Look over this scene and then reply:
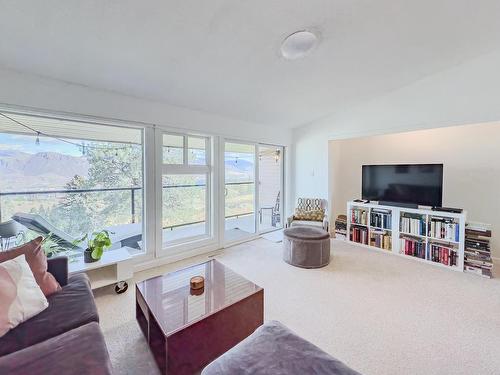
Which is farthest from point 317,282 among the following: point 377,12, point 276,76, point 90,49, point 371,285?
point 90,49

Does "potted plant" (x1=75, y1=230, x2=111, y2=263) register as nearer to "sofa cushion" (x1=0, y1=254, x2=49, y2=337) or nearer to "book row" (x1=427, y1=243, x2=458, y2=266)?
"sofa cushion" (x1=0, y1=254, x2=49, y2=337)

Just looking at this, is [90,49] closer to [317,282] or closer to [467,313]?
[317,282]

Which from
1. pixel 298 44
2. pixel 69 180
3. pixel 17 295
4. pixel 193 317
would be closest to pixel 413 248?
pixel 298 44

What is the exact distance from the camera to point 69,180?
2.58m

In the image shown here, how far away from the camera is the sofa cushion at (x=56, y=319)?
47.4 inches

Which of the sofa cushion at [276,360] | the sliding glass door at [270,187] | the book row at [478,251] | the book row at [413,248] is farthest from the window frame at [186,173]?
the book row at [478,251]

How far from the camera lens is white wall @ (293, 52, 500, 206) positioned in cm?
280

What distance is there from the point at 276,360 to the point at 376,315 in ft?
4.77

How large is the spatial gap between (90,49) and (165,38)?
64cm

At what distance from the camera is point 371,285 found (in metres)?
2.58

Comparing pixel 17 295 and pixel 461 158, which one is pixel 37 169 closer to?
pixel 17 295

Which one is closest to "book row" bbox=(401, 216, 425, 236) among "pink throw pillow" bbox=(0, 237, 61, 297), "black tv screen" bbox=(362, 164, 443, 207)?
"black tv screen" bbox=(362, 164, 443, 207)

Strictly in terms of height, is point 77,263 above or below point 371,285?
above

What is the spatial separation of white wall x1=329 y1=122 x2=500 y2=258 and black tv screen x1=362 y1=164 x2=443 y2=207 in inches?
23.2
